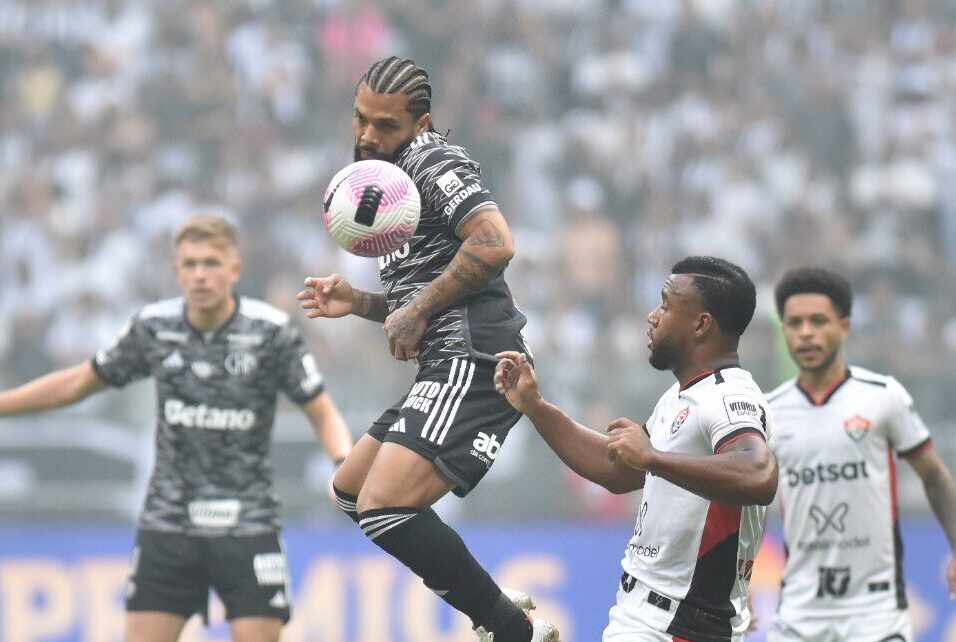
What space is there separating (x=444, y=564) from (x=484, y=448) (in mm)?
427

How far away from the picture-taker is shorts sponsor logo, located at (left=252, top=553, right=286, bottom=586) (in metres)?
6.82

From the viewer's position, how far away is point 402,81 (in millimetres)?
5121

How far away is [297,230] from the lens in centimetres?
1413

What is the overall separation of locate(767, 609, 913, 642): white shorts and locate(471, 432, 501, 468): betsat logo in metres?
2.04

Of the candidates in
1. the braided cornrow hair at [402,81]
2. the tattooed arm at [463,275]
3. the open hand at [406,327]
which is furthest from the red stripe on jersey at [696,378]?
the braided cornrow hair at [402,81]

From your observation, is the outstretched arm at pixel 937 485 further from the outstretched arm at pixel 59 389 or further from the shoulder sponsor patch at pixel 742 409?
the outstretched arm at pixel 59 389

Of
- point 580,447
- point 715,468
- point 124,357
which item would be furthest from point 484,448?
point 124,357

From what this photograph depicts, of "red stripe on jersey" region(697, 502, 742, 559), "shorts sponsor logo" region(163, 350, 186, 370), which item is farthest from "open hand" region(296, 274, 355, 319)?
"shorts sponsor logo" region(163, 350, 186, 370)

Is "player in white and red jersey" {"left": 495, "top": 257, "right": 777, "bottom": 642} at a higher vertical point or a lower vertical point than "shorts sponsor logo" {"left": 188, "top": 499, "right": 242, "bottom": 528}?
higher

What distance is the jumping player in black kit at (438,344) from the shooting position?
505 centimetres

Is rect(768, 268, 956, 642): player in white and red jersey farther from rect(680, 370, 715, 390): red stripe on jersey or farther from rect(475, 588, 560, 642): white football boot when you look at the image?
rect(680, 370, 715, 390): red stripe on jersey

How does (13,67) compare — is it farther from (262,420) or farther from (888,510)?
(888,510)

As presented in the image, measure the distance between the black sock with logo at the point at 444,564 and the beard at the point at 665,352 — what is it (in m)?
0.97

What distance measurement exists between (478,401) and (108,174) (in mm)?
10304
